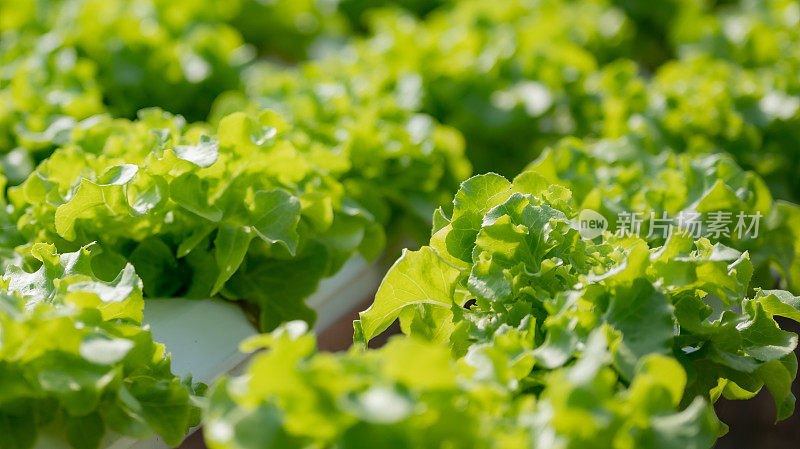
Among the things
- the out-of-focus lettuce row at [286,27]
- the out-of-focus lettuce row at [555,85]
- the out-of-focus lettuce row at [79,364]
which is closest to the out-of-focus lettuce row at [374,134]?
the out-of-focus lettuce row at [555,85]

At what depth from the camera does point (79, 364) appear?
3.41 ft

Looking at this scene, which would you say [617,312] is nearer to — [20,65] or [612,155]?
[612,155]

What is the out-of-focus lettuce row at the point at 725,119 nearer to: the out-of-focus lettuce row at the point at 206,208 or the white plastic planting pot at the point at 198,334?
the out-of-focus lettuce row at the point at 206,208

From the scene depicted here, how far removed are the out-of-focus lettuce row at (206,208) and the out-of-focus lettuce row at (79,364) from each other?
0.14 metres

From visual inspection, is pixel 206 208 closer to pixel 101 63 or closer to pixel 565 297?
pixel 565 297

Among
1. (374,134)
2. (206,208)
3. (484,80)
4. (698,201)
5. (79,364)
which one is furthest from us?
(484,80)

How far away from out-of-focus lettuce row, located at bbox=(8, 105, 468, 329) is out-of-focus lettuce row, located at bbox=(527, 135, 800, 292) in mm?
412

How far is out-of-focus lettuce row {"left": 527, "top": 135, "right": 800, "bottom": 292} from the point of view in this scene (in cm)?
150

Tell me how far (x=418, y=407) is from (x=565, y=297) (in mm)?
321

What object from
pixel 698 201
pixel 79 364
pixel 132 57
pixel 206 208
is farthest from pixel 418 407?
pixel 132 57

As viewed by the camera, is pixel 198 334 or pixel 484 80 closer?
pixel 198 334

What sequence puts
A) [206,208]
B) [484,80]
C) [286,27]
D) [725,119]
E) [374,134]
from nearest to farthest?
[206,208] → [374,134] → [725,119] → [484,80] → [286,27]

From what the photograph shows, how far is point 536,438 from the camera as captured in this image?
0.89m

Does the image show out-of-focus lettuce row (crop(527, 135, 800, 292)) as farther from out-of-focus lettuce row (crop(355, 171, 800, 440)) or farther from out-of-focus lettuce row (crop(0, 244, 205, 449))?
out-of-focus lettuce row (crop(0, 244, 205, 449))
